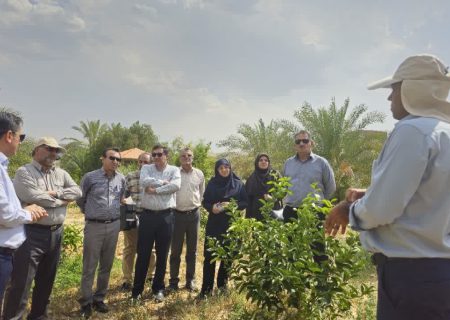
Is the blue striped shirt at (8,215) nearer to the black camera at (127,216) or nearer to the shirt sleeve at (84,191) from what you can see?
the shirt sleeve at (84,191)

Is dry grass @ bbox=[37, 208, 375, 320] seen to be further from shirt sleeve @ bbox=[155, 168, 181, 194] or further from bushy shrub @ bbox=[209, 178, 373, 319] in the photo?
shirt sleeve @ bbox=[155, 168, 181, 194]

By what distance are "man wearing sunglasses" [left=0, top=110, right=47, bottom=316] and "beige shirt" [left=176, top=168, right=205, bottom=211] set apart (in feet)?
7.92

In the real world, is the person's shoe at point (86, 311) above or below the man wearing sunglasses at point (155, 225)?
below

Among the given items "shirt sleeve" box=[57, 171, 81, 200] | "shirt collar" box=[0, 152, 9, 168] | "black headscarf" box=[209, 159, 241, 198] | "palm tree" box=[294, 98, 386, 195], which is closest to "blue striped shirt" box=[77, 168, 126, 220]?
"shirt sleeve" box=[57, 171, 81, 200]

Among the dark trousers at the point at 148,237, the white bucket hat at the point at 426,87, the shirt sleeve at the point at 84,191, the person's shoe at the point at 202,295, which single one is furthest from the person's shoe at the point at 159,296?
the white bucket hat at the point at 426,87

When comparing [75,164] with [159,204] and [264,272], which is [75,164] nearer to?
[159,204]

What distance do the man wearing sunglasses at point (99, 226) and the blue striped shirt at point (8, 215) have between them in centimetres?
146

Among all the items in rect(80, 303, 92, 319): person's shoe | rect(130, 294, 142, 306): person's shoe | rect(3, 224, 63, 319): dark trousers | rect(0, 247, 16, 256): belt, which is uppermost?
rect(0, 247, 16, 256): belt

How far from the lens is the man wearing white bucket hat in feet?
5.46

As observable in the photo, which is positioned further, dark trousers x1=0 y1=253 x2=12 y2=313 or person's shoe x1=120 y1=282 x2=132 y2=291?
person's shoe x1=120 y1=282 x2=132 y2=291

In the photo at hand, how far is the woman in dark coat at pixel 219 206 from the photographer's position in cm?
504

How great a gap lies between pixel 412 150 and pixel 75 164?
75.6ft

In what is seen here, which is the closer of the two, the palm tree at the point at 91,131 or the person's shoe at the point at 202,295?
the person's shoe at the point at 202,295

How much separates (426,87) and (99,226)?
3.76 m
